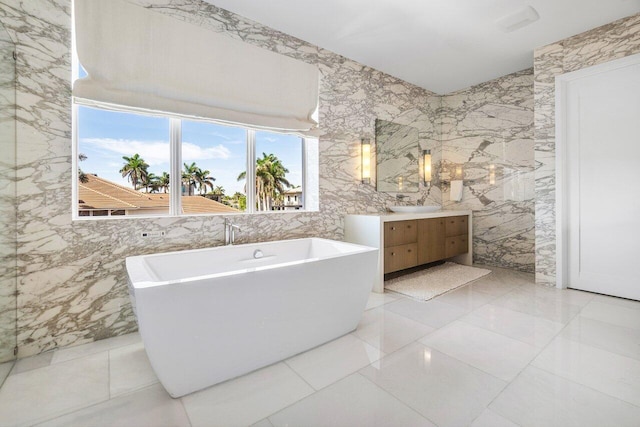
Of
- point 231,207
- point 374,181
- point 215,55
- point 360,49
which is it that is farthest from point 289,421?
point 360,49

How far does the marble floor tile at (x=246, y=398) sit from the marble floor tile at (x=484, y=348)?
101 cm

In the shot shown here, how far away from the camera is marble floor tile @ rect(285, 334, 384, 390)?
168 cm

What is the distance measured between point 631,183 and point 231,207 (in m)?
3.92

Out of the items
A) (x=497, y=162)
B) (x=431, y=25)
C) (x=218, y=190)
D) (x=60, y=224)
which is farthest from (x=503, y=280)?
(x=60, y=224)

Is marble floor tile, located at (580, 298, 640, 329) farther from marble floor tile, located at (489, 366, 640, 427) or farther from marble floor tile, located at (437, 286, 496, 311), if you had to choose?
marble floor tile, located at (489, 366, 640, 427)

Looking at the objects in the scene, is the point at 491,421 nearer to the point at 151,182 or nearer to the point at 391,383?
the point at 391,383

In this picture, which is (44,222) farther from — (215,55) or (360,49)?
(360,49)

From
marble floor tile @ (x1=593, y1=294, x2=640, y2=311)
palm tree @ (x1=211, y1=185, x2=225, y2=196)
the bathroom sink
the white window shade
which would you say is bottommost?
marble floor tile @ (x1=593, y1=294, x2=640, y2=311)

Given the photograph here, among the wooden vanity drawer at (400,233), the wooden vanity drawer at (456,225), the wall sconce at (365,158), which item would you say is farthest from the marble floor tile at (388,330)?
the wooden vanity drawer at (456,225)

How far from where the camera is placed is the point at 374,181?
3898mm

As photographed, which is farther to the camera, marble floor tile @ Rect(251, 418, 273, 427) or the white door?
the white door

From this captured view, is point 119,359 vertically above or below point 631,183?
below

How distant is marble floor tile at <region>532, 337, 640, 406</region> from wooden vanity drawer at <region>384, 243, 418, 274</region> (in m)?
1.52

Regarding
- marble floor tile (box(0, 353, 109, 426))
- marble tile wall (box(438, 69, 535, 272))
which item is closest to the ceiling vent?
marble tile wall (box(438, 69, 535, 272))
